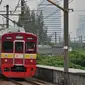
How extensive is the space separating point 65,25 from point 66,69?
2084 mm

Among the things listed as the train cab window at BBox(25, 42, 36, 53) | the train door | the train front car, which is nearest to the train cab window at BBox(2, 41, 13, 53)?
the train front car

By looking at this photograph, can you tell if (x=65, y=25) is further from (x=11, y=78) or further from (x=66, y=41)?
(x=11, y=78)

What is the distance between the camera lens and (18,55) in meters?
20.4

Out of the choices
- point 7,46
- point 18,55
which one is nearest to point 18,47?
point 18,55

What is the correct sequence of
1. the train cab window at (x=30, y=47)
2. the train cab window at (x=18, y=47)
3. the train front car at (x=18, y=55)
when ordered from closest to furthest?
the train front car at (x=18, y=55)
the train cab window at (x=18, y=47)
the train cab window at (x=30, y=47)

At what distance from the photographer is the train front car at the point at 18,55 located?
20.2m

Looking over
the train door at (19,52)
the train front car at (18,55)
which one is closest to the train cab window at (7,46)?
the train front car at (18,55)

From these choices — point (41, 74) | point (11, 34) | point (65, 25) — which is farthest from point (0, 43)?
point (65, 25)

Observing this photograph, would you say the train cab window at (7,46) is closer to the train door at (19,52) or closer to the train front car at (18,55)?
the train front car at (18,55)

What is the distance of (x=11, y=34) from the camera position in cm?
2047

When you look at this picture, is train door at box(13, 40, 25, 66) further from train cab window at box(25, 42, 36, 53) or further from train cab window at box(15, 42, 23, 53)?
train cab window at box(25, 42, 36, 53)

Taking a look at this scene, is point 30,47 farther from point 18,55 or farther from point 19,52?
point 18,55

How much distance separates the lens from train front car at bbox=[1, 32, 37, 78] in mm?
20234

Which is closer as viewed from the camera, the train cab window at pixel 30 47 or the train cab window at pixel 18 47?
the train cab window at pixel 18 47
